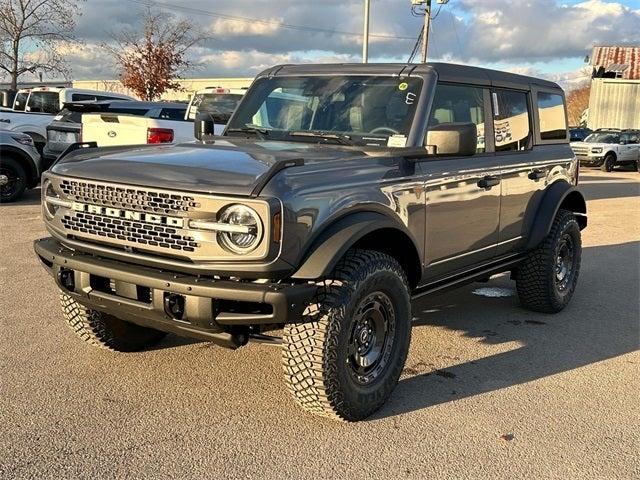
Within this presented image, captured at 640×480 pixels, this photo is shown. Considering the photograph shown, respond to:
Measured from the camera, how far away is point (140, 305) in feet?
10.9

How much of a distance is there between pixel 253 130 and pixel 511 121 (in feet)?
6.90

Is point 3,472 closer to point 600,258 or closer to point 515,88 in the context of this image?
point 515,88

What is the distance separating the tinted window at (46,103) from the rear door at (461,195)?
14.2 metres

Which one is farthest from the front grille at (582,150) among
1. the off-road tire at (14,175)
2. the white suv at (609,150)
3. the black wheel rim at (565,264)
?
the black wheel rim at (565,264)

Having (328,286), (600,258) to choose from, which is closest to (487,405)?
(328,286)

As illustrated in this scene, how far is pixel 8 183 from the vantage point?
11.7m

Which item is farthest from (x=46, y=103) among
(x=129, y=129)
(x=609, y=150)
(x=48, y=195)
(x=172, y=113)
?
(x=609, y=150)

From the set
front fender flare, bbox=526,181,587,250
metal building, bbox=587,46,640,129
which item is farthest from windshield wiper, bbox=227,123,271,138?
metal building, bbox=587,46,640,129

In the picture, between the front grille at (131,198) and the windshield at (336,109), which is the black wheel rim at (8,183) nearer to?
the windshield at (336,109)

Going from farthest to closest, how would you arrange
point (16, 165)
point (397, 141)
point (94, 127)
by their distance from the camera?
point (16, 165) < point (94, 127) < point (397, 141)

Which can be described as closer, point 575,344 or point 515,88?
point 575,344

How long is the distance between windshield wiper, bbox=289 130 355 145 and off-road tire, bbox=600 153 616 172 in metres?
23.6

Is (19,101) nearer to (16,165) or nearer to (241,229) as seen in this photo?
(16,165)

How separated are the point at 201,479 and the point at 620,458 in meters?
2.10
